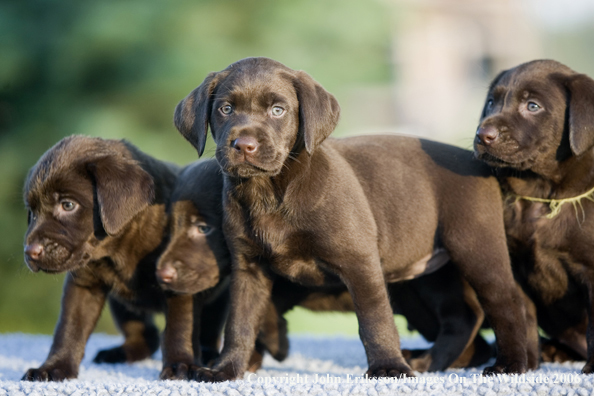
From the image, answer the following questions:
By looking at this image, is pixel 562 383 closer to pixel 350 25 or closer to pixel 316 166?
pixel 316 166

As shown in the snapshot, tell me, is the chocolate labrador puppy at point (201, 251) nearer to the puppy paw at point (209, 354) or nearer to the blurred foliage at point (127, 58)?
the puppy paw at point (209, 354)

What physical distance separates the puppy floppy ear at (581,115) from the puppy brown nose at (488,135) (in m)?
0.43

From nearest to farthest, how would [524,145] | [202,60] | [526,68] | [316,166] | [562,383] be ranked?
[562,383] < [316,166] < [524,145] < [526,68] < [202,60]

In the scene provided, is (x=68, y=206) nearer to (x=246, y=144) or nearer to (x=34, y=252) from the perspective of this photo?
(x=34, y=252)

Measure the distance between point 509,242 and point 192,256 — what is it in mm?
1856

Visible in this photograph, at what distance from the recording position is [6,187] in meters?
8.05

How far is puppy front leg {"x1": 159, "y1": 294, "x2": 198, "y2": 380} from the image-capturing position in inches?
150

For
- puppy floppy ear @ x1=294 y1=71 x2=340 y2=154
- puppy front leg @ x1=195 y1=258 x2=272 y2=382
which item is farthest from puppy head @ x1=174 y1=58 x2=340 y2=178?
puppy front leg @ x1=195 y1=258 x2=272 y2=382

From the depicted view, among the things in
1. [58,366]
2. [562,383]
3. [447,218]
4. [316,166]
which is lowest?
[58,366]

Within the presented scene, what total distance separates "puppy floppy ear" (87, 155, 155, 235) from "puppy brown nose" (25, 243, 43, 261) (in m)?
0.34

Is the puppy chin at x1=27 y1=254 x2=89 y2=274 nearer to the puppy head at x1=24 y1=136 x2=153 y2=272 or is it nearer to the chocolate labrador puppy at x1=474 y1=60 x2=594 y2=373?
the puppy head at x1=24 y1=136 x2=153 y2=272

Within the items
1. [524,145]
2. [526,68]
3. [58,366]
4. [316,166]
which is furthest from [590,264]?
[58,366]

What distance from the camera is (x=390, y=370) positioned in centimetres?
339

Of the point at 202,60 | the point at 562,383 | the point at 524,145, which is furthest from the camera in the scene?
the point at 202,60
